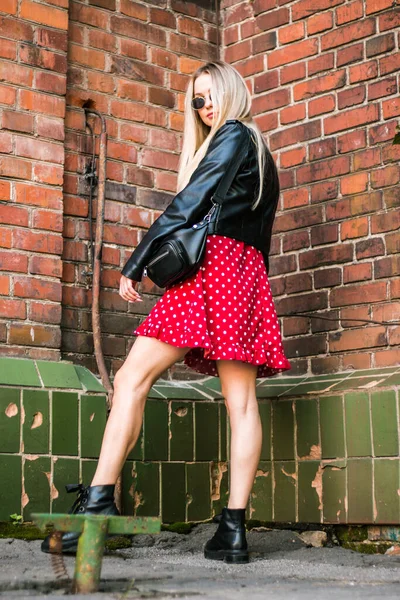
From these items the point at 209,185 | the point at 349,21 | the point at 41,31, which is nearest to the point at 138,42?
the point at 41,31

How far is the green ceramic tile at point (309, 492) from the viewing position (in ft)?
12.7

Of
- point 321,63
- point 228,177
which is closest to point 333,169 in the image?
point 321,63

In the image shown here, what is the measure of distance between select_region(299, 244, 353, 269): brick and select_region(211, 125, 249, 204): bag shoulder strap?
0.91 m

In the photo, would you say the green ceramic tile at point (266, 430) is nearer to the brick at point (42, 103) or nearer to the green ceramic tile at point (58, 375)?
the green ceramic tile at point (58, 375)

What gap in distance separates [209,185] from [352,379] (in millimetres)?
1107

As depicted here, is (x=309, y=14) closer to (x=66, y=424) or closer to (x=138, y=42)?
(x=138, y=42)

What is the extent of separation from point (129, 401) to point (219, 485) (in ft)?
3.93

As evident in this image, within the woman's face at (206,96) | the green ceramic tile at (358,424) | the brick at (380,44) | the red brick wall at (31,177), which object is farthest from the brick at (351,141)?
the red brick wall at (31,177)

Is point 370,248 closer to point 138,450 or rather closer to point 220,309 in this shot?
point 220,309

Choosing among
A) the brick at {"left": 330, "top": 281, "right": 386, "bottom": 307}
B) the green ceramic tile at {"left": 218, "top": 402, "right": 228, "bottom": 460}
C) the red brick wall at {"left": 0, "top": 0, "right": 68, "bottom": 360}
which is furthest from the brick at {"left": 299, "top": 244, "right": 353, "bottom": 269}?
the red brick wall at {"left": 0, "top": 0, "right": 68, "bottom": 360}

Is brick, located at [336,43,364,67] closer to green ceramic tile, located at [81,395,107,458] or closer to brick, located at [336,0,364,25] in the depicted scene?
brick, located at [336,0,364,25]

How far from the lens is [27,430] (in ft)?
12.0

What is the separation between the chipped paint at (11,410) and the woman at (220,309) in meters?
0.57

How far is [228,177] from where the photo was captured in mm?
3305
